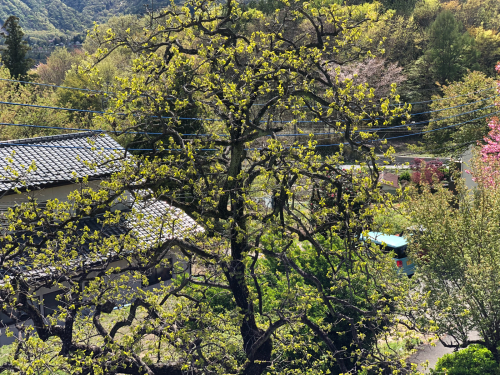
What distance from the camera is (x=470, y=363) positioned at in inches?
403

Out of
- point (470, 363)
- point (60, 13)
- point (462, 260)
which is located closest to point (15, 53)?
point (462, 260)

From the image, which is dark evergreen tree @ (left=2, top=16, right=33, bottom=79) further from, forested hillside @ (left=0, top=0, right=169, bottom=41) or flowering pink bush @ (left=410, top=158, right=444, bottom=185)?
forested hillside @ (left=0, top=0, right=169, bottom=41)

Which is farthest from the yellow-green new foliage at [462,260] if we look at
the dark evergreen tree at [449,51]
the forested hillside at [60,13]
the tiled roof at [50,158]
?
the forested hillside at [60,13]

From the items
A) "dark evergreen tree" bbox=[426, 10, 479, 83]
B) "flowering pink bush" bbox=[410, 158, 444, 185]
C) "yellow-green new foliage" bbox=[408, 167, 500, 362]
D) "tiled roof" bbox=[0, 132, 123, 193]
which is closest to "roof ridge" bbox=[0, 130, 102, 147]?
"tiled roof" bbox=[0, 132, 123, 193]

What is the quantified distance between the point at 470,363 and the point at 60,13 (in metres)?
149

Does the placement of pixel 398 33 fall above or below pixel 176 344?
above

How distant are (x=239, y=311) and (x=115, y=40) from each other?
4463 mm

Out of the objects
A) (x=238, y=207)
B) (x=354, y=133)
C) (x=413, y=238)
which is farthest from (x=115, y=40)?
(x=413, y=238)

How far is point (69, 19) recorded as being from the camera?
130625mm

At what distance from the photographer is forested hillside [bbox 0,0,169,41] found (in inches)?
4867

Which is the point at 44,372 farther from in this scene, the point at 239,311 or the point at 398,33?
the point at 398,33

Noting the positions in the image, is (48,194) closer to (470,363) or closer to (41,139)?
(41,139)

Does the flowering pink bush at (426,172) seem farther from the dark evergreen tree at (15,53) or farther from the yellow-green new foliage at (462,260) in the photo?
the dark evergreen tree at (15,53)

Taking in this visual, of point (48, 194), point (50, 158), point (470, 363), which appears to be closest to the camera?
point (470, 363)
